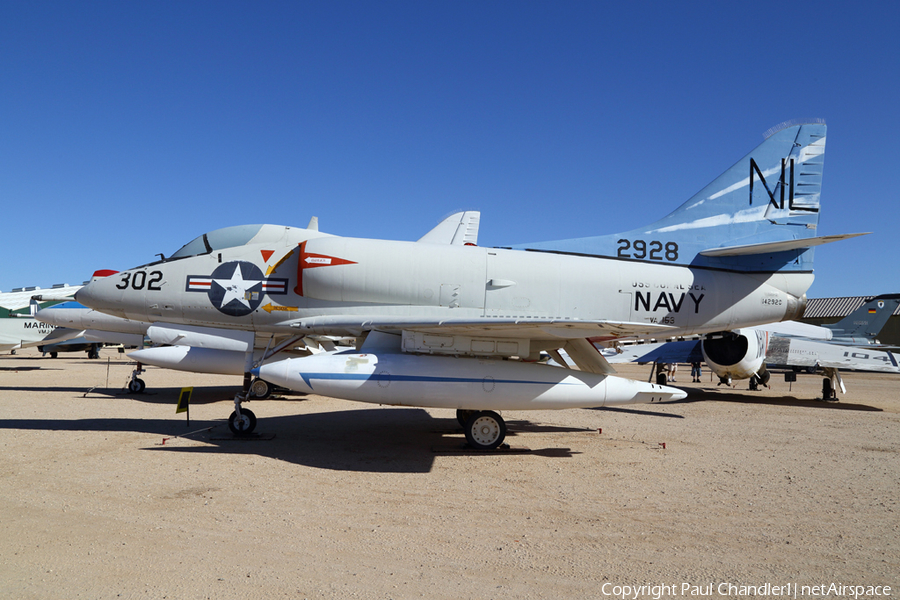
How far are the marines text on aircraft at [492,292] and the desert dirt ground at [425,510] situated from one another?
118 centimetres

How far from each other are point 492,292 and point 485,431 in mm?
2227

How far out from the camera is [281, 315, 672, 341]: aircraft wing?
717cm

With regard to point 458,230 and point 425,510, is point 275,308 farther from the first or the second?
point 458,230

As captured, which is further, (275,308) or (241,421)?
(241,421)

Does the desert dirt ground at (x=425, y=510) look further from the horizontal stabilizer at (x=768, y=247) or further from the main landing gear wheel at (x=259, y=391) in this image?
the main landing gear wheel at (x=259, y=391)

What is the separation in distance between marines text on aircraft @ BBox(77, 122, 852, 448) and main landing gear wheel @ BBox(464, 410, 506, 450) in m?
0.02

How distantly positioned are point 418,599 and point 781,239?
341 inches

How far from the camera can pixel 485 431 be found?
8602mm

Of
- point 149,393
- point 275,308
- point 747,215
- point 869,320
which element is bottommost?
point 149,393

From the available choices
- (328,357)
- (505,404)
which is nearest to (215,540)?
(328,357)

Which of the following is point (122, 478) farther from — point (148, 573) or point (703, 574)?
point (703, 574)

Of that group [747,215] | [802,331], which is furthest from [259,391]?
[802,331]

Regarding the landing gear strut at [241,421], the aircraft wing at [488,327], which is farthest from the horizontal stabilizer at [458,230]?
the landing gear strut at [241,421]

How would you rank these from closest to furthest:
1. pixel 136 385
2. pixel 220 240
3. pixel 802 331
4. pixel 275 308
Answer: pixel 275 308
pixel 220 240
pixel 136 385
pixel 802 331
